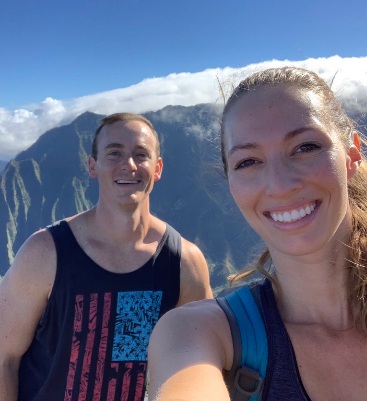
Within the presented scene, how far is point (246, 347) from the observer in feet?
9.12

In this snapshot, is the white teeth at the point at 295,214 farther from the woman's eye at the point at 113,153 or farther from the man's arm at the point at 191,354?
the woman's eye at the point at 113,153

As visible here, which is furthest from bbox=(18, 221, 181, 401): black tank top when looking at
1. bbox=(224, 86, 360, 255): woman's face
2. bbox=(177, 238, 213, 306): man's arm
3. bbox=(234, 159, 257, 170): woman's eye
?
bbox=(234, 159, 257, 170): woman's eye

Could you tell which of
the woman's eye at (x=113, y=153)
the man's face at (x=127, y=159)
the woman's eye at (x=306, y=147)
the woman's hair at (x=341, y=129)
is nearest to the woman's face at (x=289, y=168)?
the woman's eye at (x=306, y=147)

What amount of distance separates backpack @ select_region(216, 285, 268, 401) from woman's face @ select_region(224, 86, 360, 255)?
1.71 ft

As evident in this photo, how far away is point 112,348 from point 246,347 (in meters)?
2.87

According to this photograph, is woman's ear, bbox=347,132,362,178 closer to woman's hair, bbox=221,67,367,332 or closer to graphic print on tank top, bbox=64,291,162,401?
woman's hair, bbox=221,67,367,332

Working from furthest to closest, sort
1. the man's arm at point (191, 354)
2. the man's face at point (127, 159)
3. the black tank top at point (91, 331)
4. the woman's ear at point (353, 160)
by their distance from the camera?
the man's face at point (127, 159) < the black tank top at point (91, 331) < the woman's ear at point (353, 160) < the man's arm at point (191, 354)

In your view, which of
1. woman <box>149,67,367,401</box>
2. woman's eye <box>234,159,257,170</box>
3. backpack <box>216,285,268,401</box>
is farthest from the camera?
woman's eye <box>234,159,257,170</box>

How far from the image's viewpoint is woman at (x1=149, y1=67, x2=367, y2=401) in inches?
110

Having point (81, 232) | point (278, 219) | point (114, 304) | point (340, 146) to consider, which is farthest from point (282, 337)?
point (81, 232)

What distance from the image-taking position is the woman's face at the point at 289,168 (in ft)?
9.70

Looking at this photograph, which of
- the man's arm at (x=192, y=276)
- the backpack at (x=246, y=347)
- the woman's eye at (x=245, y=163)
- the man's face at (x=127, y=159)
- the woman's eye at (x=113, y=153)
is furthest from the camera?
the woman's eye at (x=113, y=153)

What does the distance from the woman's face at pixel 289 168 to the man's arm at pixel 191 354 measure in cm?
78

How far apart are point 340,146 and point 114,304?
340 centimetres
